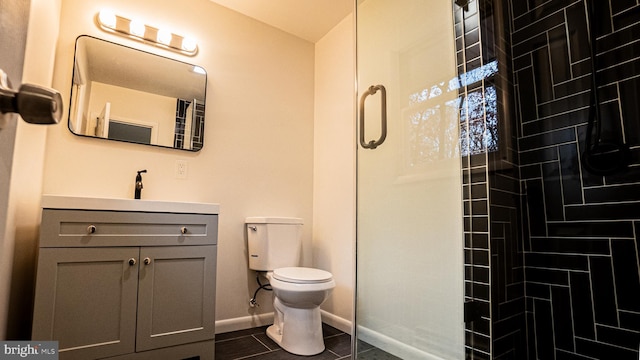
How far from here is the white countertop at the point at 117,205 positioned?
1.37 m

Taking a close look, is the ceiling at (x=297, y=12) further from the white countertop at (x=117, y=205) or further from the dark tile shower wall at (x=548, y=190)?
the white countertop at (x=117, y=205)

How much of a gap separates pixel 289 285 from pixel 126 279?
78cm

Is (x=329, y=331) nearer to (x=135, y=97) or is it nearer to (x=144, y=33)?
(x=135, y=97)

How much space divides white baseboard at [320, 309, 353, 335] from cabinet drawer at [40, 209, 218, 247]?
Answer: 3.51 ft

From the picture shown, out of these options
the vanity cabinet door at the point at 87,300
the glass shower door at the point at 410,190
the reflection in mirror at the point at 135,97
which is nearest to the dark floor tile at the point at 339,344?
the glass shower door at the point at 410,190

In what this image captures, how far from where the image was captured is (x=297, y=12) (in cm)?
242

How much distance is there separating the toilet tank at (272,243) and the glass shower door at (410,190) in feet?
1.89

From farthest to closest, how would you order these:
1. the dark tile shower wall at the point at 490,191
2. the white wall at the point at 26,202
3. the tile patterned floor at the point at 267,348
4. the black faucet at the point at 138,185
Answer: the black faucet at the point at 138,185 → the tile patterned floor at the point at 267,348 → the dark tile shower wall at the point at 490,191 → the white wall at the point at 26,202

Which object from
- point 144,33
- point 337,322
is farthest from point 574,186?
point 144,33

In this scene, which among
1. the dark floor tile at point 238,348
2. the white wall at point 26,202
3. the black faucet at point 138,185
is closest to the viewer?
the white wall at point 26,202

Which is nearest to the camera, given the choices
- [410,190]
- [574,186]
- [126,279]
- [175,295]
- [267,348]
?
[574,186]

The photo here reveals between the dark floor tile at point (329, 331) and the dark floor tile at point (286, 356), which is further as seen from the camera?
the dark floor tile at point (329, 331)

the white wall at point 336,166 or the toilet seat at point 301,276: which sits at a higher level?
the white wall at point 336,166

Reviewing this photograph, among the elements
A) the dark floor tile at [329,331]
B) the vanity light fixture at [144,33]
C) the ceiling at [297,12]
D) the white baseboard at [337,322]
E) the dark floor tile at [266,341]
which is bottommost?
the dark floor tile at [329,331]
